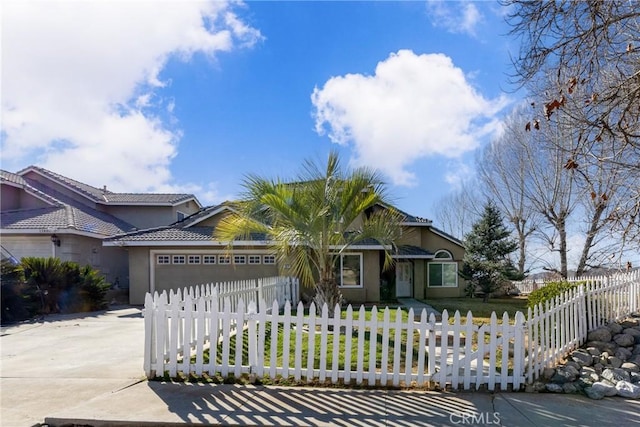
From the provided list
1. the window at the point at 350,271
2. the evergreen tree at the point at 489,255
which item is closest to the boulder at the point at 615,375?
the window at the point at 350,271

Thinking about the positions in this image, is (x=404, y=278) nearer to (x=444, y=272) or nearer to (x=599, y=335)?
(x=444, y=272)

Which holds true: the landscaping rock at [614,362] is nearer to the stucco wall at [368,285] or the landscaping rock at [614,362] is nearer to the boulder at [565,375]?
the boulder at [565,375]

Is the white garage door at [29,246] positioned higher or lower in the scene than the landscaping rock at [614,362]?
higher

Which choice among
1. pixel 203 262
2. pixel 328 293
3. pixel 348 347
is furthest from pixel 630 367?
pixel 203 262

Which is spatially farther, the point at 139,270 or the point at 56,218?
the point at 56,218

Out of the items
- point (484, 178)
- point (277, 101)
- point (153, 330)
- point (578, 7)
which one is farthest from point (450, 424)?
point (484, 178)

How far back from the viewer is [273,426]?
451 cm

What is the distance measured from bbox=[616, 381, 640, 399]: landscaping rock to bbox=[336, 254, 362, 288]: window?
1138 centimetres

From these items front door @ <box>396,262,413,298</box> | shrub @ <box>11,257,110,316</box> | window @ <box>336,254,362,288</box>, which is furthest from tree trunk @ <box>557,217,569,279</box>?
shrub @ <box>11,257,110,316</box>

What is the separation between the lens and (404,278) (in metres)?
20.7

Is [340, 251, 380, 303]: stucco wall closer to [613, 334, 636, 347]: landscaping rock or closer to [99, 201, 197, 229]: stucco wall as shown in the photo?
[613, 334, 636, 347]: landscaping rock

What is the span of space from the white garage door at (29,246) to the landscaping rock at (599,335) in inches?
722

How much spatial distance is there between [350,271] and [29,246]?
42.6 feet

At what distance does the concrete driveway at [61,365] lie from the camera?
5105 millimetres
